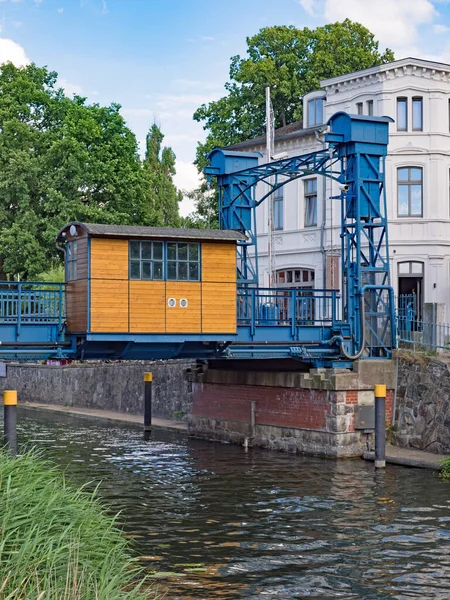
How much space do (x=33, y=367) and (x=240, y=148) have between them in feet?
50.5

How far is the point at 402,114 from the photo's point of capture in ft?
132

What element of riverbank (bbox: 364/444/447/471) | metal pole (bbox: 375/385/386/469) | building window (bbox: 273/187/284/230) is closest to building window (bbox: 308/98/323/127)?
building window (bbox: 273/187/284/230)

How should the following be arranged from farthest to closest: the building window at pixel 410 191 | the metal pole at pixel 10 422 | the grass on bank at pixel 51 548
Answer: the building window at pixel 410 191
the metal pole at pixel 10 422
the grass on bank at pixel 51 548

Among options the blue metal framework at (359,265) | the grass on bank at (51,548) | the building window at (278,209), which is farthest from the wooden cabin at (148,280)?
the building window at (278,209)

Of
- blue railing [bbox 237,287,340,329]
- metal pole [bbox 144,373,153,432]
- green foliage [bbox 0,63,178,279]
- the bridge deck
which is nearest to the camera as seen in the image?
the bridge deck

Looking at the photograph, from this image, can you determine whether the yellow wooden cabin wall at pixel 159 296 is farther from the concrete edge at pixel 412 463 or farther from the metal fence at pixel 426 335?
→ the metal fence at pixel 426 335

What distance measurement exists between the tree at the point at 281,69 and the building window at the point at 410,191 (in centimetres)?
1473

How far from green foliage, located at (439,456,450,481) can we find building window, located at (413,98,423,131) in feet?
65.6

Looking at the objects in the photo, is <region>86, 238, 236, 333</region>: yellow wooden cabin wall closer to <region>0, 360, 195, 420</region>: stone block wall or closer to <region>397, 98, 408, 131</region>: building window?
<region>0, 360, 195, 420</region>: stone block wall

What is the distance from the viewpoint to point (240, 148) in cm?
4797

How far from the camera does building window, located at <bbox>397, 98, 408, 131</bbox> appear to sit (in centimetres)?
4009

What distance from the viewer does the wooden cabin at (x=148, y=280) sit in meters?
23.5

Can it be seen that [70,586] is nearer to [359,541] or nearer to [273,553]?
[273,553]

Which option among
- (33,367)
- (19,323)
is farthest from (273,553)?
(33,367)
